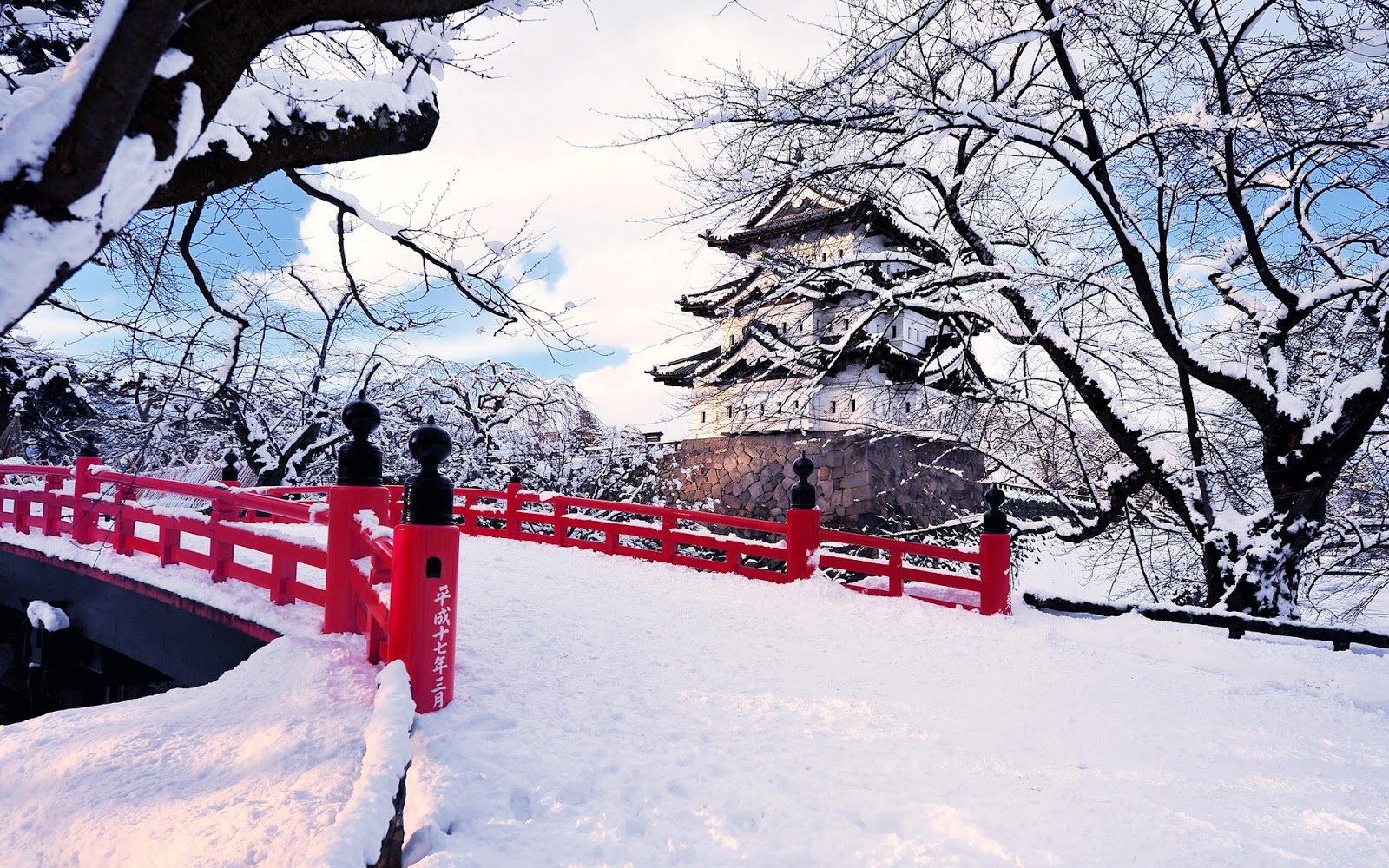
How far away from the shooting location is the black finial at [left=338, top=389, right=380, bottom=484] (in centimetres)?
396

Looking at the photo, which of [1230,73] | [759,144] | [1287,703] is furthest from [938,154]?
[1287,703]

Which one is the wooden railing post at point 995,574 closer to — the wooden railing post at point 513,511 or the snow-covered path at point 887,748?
the snow-covered path at point 887,748

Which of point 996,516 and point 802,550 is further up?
point 996,516

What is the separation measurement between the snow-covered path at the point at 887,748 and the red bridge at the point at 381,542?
45 centimetres

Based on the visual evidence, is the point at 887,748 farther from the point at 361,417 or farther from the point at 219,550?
the point at 219,550

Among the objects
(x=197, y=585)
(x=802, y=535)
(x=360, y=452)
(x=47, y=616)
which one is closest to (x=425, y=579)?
(x=360, y=452)

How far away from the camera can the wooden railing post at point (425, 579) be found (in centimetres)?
293

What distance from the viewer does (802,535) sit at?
745 cm

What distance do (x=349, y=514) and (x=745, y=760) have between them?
2562 millimetres

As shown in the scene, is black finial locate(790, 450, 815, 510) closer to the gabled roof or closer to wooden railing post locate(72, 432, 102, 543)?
the gabled roof

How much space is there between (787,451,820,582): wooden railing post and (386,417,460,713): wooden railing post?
476 cm

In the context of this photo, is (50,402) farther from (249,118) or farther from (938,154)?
(938,154)

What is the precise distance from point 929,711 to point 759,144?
5.82 m

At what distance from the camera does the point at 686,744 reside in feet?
9.61
